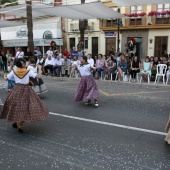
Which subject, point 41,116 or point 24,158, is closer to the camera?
point 24,158

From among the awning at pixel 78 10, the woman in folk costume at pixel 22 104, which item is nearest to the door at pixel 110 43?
the awning at pixel 78 10

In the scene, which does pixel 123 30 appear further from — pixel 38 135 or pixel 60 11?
pixel 38 135

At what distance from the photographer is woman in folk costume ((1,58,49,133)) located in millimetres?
5496

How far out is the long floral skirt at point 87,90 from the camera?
8.10 metres

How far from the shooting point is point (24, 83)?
575 centimetres

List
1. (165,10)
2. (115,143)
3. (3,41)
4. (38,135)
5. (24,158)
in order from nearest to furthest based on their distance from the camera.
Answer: (24,158) → (115,143) → (38,135) → (165,10) → (3,41)

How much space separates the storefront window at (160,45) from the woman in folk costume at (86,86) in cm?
1979

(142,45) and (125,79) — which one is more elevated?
(142,45)

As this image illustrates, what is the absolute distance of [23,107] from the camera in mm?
5527

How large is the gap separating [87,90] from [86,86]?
140mm

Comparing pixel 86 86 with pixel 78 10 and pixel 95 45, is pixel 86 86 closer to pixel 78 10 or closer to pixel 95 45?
pixel 78 10

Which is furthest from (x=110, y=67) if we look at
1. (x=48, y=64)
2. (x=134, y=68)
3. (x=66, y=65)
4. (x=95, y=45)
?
(x=95, y=45)

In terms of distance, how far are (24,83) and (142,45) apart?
76.3ft

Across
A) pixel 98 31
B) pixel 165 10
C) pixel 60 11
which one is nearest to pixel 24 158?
pixel 60 11
